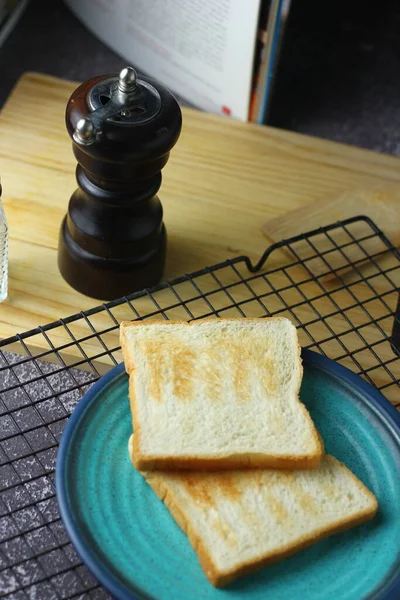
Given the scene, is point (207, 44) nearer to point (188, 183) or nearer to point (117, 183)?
point (188, 183)

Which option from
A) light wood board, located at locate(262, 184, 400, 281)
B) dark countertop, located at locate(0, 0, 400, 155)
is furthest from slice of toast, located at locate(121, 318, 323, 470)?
dark countertop, located at locate(0, 0, 400, 155)

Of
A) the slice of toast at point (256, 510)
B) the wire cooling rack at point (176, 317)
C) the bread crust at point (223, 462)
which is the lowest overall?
the wire cooling rack at point (176, 317)

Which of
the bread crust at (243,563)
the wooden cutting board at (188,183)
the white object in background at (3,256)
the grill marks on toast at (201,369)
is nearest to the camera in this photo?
the bread crust at (243,563)

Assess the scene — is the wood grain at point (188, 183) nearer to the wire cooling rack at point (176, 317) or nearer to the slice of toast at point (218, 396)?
the wire cooling rack at point (176, 317)

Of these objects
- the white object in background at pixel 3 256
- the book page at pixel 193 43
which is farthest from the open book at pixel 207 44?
the white object in background at pixel 3 256

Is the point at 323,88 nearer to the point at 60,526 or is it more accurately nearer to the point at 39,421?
the point at 39,421

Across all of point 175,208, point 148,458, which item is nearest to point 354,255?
point 175,208
